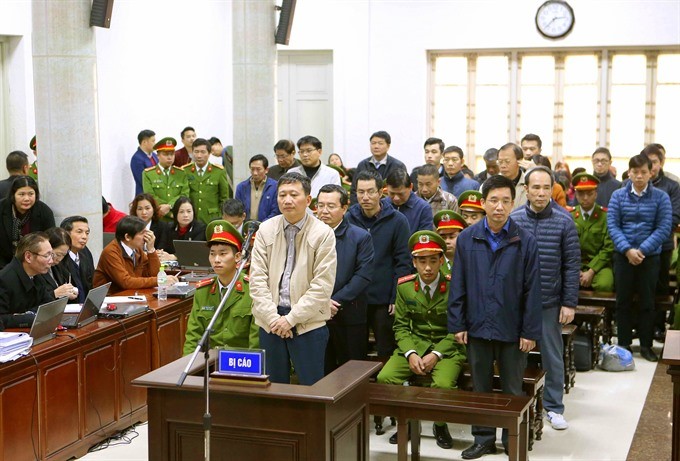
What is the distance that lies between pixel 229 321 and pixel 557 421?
2.53 meters

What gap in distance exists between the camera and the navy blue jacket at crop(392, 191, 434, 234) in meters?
7.13

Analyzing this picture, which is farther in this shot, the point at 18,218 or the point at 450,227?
the point at 18,218

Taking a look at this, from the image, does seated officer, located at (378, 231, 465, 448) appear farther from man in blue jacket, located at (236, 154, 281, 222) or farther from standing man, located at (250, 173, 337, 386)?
man in blue jacket, located at (236, 154, 281, 222)

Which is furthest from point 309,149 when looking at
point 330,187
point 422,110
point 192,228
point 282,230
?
point 422,110

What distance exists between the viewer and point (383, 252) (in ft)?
21.9

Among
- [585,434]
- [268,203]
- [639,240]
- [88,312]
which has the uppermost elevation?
[268,203]

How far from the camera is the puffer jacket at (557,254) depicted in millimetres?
6215

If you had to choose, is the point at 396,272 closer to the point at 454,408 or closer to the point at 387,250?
the point at 387,250

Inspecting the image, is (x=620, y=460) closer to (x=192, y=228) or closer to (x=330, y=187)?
(x=330, y=187)

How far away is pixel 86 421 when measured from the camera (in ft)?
19.9

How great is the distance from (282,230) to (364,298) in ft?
4.05

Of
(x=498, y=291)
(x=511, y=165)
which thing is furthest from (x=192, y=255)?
(x=498, y=291)

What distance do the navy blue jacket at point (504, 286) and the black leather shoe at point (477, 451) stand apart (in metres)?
0.81

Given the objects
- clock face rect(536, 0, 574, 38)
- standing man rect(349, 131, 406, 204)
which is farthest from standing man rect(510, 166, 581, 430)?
clock face rect(536, 0, 574, 38)
